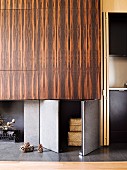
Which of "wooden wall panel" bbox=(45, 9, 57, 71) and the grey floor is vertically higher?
"wooden wall panel" bbox=(45, 9, 57, 71)

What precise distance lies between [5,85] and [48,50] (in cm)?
77

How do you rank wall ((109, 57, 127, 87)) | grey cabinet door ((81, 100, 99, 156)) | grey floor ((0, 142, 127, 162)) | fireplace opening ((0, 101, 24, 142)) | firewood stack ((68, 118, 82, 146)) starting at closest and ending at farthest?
1. grey floor ((0, 142, 127, 162))
2. grey cabinet door ((81, 100, 99, 156))
3. firewood stack ((68, 118, 82, 146))
4. fireplace opening ((0, 101, 24, 142))
5. wall ((109, 57, 127, 87))

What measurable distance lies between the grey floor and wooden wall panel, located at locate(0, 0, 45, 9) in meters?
1.97

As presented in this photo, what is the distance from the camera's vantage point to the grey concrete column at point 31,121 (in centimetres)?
423

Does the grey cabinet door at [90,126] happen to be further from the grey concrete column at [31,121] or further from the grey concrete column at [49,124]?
the grey concrete column at [31,121]

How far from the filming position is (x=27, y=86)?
391 centimetres

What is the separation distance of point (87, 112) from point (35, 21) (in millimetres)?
1431

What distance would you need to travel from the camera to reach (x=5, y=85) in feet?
12.9

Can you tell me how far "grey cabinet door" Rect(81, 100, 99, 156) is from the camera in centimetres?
370

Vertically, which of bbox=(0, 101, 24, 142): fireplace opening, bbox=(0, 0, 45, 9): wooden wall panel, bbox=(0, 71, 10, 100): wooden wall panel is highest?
bbox=(0, 0, 45, 9): wooden wall panel

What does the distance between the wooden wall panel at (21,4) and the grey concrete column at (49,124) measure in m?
1.33

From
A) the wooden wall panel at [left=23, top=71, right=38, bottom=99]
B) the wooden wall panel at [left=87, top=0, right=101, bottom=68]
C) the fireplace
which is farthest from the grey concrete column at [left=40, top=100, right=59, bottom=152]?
the wooden wall panel at [left=87, top=0, right=101, bottom=68]

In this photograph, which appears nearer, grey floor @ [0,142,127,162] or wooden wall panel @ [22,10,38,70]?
grey floor @ [0,142,127,162]

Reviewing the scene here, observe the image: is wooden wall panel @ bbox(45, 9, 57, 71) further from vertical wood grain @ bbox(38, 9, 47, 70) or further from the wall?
the wall
